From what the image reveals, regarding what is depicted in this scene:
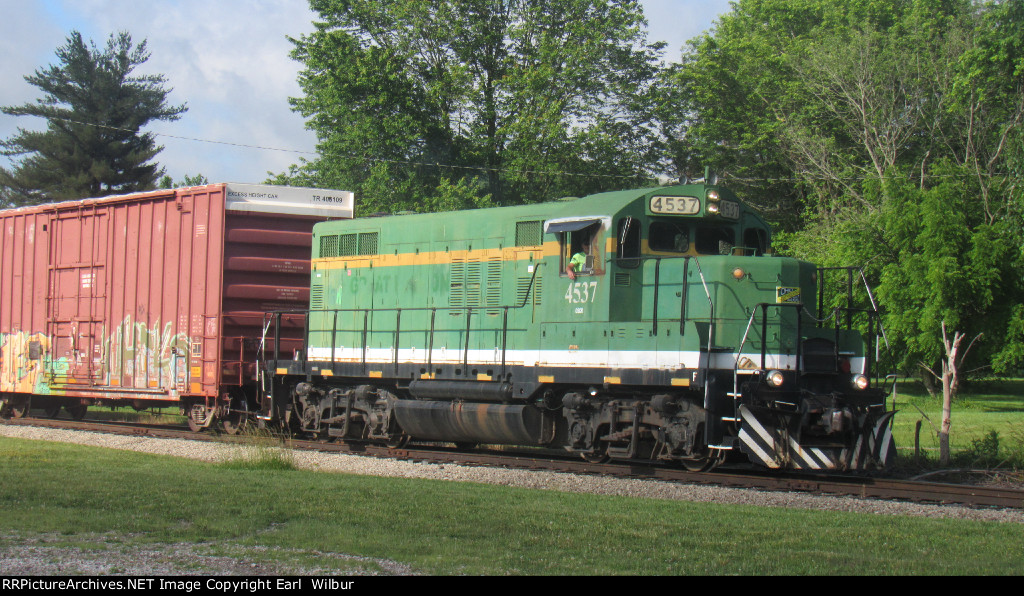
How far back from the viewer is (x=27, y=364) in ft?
66.0

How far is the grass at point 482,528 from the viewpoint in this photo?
6785 mm

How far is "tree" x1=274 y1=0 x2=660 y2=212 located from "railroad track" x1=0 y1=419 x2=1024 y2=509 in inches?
613

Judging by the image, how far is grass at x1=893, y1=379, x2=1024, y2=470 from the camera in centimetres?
1410

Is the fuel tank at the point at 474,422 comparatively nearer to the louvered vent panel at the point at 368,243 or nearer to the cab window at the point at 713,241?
the louvered vent panel at the point at 368,243

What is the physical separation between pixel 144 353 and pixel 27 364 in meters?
3.88

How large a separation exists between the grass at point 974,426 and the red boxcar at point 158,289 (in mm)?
10980

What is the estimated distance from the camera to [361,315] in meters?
15.9

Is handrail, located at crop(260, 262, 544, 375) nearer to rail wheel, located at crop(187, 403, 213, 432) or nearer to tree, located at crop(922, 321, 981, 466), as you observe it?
rail wheel, located at crop(187, 403, 213, 432)

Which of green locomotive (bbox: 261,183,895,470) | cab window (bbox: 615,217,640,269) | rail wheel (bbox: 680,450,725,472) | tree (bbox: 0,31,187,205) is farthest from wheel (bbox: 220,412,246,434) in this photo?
tree (bbox: 0,31,187,205)

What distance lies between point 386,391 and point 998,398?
32.4m

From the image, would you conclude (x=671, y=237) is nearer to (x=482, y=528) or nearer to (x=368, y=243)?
(x=368, y=243)

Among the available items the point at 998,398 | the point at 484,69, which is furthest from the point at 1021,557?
the point at 998,398
